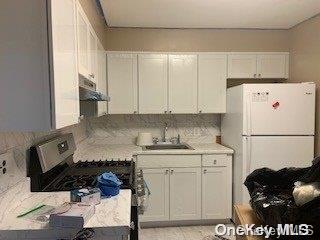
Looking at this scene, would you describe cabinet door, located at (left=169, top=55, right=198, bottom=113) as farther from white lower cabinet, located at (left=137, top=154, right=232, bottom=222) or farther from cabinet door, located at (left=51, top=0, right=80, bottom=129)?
cabinet door, located at (left=51, top=0, right=80, bottom=129)

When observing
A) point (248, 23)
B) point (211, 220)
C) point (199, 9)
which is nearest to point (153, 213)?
point (211, 220)

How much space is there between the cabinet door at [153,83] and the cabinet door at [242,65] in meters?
0.85

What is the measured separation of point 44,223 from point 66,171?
1008 millimetres

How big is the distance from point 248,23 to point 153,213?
263 centimetres

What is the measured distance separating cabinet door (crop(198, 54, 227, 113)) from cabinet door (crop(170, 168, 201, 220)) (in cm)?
84

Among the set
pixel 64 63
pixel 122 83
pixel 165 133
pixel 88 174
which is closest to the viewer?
pixel 64 63

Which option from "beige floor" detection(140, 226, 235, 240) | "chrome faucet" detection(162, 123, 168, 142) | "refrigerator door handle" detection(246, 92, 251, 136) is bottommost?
"beige floor" detection(140, 226, 235, 240)

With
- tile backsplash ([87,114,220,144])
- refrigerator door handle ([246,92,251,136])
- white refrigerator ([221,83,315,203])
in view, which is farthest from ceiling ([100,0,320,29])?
tile backsplash ([87,114,220,144])

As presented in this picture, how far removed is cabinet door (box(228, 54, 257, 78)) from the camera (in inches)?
134

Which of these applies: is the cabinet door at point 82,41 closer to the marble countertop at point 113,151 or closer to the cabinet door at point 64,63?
the cabinet door at point 64,63

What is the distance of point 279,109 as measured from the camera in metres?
2.84

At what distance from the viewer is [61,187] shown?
1.71 metres

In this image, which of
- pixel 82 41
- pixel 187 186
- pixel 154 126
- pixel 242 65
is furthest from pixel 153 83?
pixel 82 41

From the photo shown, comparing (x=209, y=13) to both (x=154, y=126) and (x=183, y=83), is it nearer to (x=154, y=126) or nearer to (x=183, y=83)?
(x=183, y=83)
